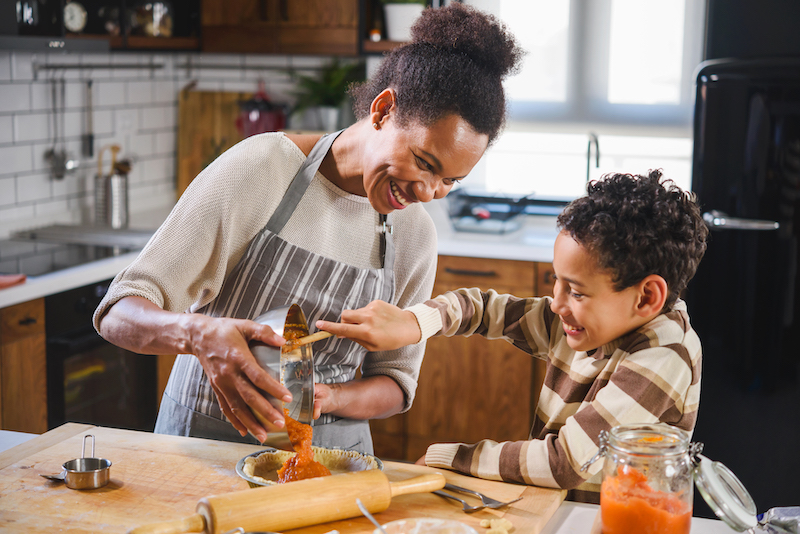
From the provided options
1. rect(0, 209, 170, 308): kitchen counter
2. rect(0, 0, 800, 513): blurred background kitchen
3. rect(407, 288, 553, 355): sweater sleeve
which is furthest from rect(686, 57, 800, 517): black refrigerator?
rect(0, 209, 170, 308): kitchen counter

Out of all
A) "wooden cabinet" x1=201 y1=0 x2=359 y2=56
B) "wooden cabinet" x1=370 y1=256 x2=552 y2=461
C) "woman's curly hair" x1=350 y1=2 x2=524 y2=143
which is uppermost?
"wooden cabinet" x1=201 y1=0 x2=359 y2=56

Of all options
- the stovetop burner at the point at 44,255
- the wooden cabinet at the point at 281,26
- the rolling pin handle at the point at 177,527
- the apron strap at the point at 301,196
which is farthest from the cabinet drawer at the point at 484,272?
the rolling pin handle at the point at 177,527

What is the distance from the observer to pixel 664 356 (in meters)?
1.12

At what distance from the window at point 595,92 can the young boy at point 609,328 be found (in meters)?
2.17

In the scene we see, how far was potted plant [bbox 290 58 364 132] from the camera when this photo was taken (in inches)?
139

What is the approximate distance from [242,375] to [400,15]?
2.55 metres

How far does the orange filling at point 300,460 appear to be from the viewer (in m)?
1.08

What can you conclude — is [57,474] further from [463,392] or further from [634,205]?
[463,392]

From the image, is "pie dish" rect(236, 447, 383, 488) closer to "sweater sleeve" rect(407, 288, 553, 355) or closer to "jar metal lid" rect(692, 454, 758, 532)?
"sweater sleeve" rect(407, 288, 553, 355)

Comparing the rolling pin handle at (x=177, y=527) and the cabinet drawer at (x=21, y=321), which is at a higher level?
the rolling pin handle at (x=177, y=527)

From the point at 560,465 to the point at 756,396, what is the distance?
169cm

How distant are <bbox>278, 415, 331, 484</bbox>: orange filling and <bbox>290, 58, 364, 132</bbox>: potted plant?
256 cm

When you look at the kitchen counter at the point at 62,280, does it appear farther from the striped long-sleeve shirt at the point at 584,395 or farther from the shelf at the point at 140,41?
the striped long-sleeve shirt at the point at 584,395

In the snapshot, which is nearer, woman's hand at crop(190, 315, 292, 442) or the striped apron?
woman's hand at crop(190, 315, 292, 442)
